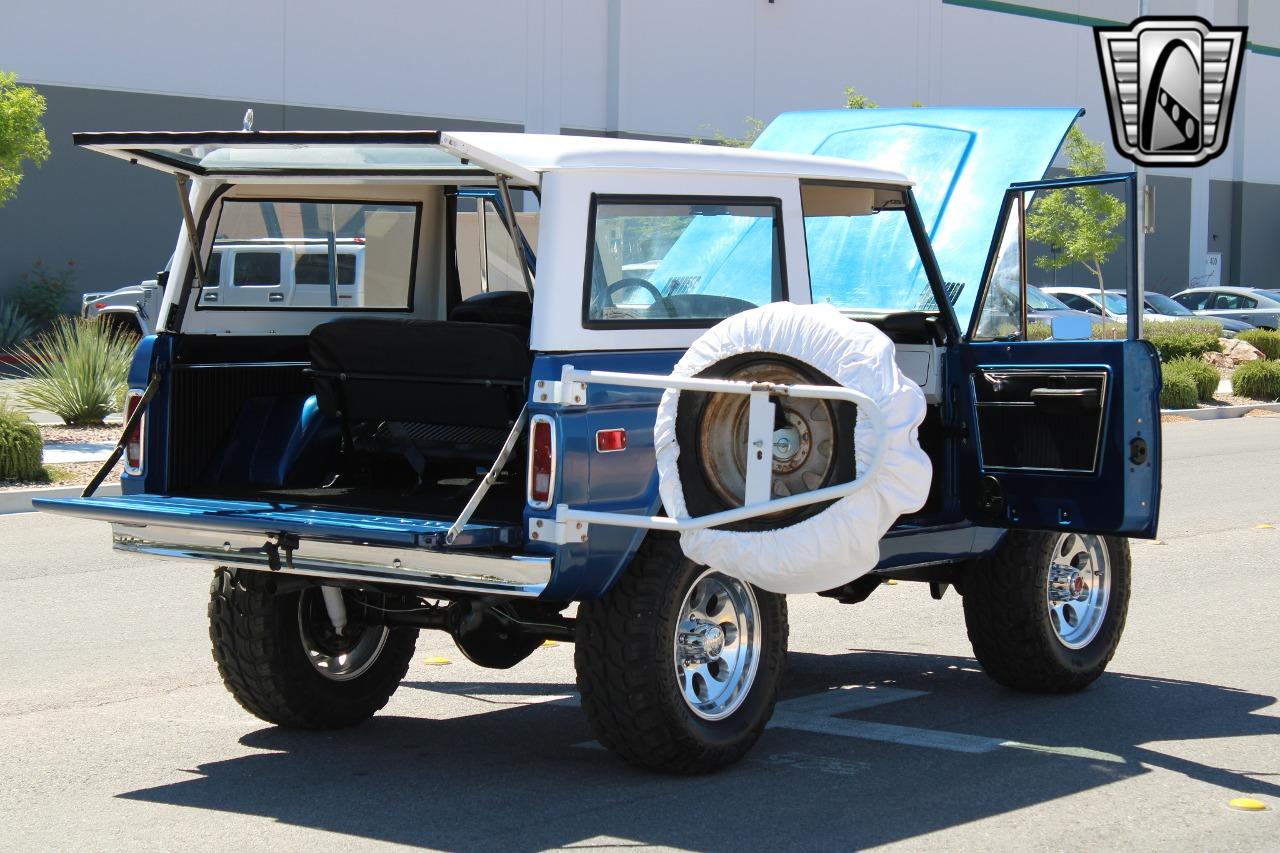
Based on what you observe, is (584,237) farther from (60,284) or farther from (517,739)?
(60,284)

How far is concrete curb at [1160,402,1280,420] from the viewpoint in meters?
A: 24.7

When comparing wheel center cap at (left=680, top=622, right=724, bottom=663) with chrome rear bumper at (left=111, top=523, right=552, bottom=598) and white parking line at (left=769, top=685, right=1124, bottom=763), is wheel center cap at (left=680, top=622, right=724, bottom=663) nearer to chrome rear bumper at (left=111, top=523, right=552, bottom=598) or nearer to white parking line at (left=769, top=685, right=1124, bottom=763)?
chrome rear bumper at (left=111, top=523, right=552, bottom=598)

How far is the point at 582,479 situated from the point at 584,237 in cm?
86

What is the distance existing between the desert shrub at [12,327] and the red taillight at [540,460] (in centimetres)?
2680

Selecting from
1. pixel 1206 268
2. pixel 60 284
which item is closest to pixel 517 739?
pixel 60 284

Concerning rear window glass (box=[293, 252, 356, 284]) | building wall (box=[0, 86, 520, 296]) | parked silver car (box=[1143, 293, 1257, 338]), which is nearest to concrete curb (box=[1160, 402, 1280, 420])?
parked silver car (box=[1143, 293, 1257, 338])

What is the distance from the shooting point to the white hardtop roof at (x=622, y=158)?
221 inches

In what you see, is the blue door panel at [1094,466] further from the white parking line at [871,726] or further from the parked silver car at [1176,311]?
the parked silver car at [1176,311]

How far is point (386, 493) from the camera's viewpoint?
700cm

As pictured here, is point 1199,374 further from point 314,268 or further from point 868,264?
point 314,268

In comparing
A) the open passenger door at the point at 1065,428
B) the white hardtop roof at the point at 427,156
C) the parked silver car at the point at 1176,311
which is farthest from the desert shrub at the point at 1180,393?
the white hardtop roof at the point at 427,156

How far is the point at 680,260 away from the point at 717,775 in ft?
6.17

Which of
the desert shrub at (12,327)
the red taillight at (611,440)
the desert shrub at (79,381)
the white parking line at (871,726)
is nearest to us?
the red taillight at (611,440)

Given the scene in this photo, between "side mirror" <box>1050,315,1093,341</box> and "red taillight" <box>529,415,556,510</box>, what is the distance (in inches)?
109
